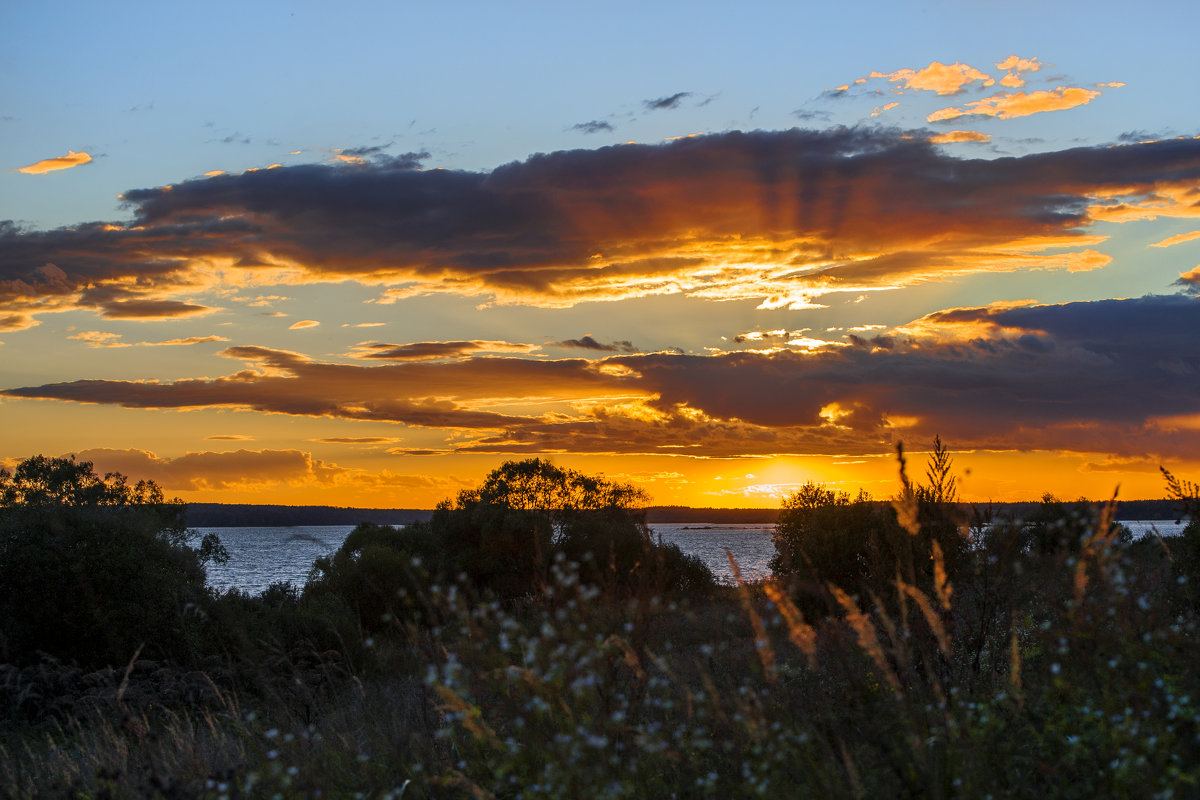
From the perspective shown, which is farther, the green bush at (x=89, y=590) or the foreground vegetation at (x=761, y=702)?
the green bush at (x=89, y=590)

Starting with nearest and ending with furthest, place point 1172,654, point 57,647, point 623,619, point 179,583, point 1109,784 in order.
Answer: point 1109,784, point 1172,654, point 623,619, point 57,647, point 179,583

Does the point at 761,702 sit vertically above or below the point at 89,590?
above

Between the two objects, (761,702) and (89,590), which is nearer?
(761,702)

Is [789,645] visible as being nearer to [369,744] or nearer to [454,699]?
[369,744]

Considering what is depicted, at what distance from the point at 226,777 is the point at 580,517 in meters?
43.6

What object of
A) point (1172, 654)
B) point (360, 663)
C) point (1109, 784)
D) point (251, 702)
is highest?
point (1172, 654)

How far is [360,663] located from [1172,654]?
16921mm

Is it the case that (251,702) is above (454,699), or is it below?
below

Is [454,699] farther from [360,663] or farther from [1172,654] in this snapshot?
[360,663]

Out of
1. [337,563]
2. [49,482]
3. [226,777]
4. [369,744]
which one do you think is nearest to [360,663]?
[369,744]

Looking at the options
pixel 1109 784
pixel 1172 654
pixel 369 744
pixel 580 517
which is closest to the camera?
pixel 1109 784

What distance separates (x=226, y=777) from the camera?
233 inches

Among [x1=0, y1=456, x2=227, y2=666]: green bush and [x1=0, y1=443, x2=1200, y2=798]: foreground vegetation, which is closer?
[x1=0, y1=443, x2=1200, y2=798]: foreground vegetation

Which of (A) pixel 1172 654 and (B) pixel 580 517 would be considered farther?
(B) pixel 580 517
